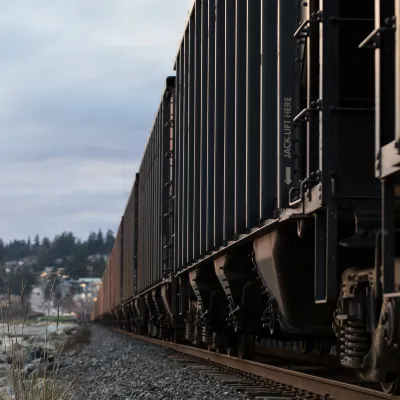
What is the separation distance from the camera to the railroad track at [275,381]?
7273 millimetres

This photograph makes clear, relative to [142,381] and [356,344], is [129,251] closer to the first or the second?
[142,381]

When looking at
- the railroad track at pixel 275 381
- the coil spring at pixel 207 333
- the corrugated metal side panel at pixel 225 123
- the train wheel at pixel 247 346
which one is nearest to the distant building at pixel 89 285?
the coil spring at pixel 207 333

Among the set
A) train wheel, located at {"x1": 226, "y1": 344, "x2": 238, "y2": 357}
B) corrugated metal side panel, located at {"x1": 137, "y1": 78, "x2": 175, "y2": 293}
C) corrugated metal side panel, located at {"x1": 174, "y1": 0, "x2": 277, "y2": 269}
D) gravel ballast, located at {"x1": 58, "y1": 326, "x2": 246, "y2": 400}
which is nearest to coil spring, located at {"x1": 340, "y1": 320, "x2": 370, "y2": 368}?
corrugated metal side panel, located at {"x1": 174, "y1": 0, "x2": 277, "y2": 269}

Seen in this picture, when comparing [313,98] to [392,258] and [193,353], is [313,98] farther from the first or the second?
[193,353]

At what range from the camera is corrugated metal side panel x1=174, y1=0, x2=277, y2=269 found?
7.47 m

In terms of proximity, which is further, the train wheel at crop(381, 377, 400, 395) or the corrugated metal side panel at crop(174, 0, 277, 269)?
the corrugated metal side panel at crop(174, 0, 277, 269)

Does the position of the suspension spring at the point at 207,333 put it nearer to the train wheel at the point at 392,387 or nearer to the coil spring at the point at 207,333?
the coil spring at the point at 207,333

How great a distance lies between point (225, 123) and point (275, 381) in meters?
3.05

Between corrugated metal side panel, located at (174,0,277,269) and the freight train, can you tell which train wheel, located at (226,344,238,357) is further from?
corrugated metal side panel, located at (174,0,277,269)

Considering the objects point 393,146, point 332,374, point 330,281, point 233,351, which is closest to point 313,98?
point 330,281

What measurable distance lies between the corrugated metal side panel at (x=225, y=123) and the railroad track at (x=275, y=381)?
1618 mm

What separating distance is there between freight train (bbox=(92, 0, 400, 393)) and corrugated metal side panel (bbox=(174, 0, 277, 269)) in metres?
0.02

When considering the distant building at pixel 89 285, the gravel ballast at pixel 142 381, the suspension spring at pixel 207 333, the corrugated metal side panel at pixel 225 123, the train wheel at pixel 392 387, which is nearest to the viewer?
the train wheel at pixel 392 387

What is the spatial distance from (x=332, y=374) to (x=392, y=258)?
6016mm
